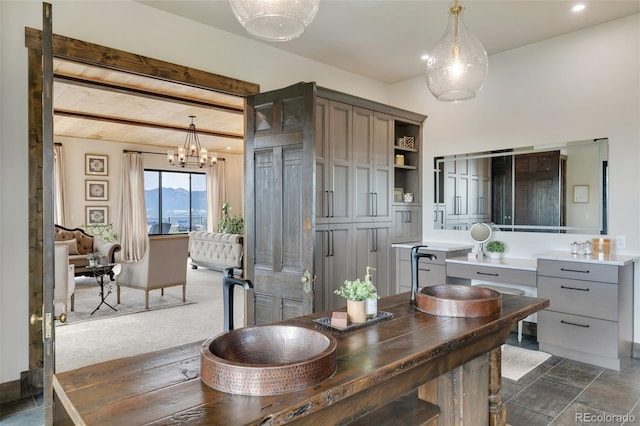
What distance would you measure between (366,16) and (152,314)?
14.8ft

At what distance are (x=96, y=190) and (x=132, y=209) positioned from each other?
0.90 metres

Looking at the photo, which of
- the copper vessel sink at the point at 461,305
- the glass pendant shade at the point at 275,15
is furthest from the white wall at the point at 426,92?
the copper vessel sink at the point at 461,305

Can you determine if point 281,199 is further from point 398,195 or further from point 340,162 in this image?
point 398,195

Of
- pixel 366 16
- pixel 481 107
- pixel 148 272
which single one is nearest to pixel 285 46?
pixel 366 16

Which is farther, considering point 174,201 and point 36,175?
point 174,201

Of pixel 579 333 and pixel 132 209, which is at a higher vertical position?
pixel 132 209

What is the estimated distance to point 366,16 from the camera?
3.59m

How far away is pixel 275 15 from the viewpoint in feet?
5.44

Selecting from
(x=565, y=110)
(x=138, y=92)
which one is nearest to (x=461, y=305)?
(x=565, y=110)

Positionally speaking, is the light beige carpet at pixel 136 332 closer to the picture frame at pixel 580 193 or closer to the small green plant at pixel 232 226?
the small green plant at pixel 232 226

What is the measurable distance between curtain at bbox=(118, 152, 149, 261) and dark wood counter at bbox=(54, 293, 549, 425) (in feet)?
30.5

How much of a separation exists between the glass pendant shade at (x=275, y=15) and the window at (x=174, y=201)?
976cm

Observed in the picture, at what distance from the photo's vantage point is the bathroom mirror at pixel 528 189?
12.8 ft

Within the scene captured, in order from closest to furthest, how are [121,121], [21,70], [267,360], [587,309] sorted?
[267,360]
[21,70]
[587,309]
[121,121]
